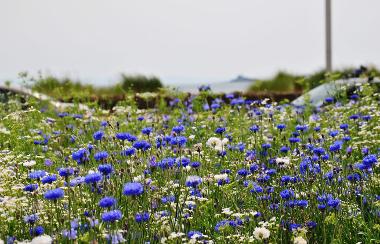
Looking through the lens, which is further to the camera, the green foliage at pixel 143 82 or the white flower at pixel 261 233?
the green foliage at pixel 143 82

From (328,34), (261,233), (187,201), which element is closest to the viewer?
(261,233)

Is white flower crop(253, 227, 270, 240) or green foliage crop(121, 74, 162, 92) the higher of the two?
white flower crop(253, 227, 270, 240)

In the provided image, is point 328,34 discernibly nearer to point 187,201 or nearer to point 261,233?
point 187,201

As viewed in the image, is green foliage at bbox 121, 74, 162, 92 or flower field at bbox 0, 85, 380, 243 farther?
green foliage at bbox 121, 74, 162, 92

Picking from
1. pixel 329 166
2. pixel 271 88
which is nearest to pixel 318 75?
pixel 271 88

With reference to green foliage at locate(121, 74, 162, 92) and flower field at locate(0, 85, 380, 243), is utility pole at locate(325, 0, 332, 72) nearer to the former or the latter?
green foliage at locate(121, 74, 162, 92)

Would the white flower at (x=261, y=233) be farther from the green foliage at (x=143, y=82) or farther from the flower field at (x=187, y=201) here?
the green foliage at (x=143, y=82)

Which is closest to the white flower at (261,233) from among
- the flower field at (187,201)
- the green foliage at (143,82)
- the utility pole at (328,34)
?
the flower field at (187,201)

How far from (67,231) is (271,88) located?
61.7ft

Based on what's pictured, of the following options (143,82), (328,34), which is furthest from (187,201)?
(328,34)

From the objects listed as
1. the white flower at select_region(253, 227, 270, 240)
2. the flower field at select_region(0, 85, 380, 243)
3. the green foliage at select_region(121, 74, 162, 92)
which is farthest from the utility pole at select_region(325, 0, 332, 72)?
the white flower at select_region(253, 227, 270, 240)

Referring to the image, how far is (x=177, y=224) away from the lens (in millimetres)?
4422

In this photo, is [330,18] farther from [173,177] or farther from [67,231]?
[67,231]

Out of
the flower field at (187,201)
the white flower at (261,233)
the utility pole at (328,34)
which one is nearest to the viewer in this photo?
the white flower at (261,233)
